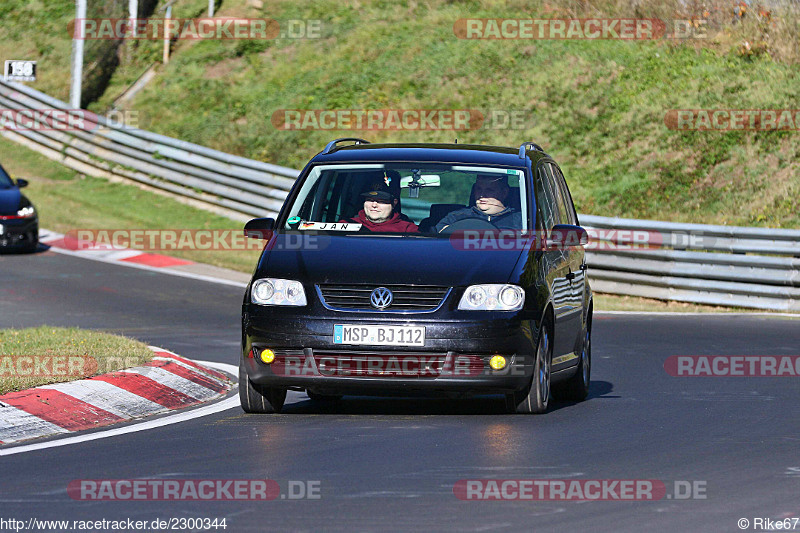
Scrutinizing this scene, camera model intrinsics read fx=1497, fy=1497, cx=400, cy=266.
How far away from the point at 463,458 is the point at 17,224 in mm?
14988

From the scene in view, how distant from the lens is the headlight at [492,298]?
8938 mm

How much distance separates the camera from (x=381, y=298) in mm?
8898

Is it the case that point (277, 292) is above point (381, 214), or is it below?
below

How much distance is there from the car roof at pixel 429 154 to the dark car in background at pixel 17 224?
465 inches

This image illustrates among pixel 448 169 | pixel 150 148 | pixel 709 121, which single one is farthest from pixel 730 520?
pixel 150 148

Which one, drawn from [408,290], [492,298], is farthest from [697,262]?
[408,290]

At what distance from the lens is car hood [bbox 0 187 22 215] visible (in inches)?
843

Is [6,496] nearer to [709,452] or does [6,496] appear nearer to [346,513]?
[346,513]

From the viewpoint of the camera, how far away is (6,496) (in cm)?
658

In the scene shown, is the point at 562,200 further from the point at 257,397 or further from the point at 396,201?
the point at 257,397

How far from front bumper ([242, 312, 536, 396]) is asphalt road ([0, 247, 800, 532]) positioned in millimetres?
255

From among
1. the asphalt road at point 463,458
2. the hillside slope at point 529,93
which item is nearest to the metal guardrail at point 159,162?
the hillside slope at point 529,93

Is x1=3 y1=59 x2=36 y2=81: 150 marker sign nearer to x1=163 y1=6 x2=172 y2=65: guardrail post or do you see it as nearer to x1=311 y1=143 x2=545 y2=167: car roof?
x1=163 y1=6 x2=172 y2=65: guardrail post

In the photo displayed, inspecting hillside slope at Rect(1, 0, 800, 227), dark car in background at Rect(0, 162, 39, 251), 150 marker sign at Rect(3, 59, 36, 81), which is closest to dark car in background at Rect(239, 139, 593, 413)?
dark car in background at Rect(0, 162, 39, 251)
